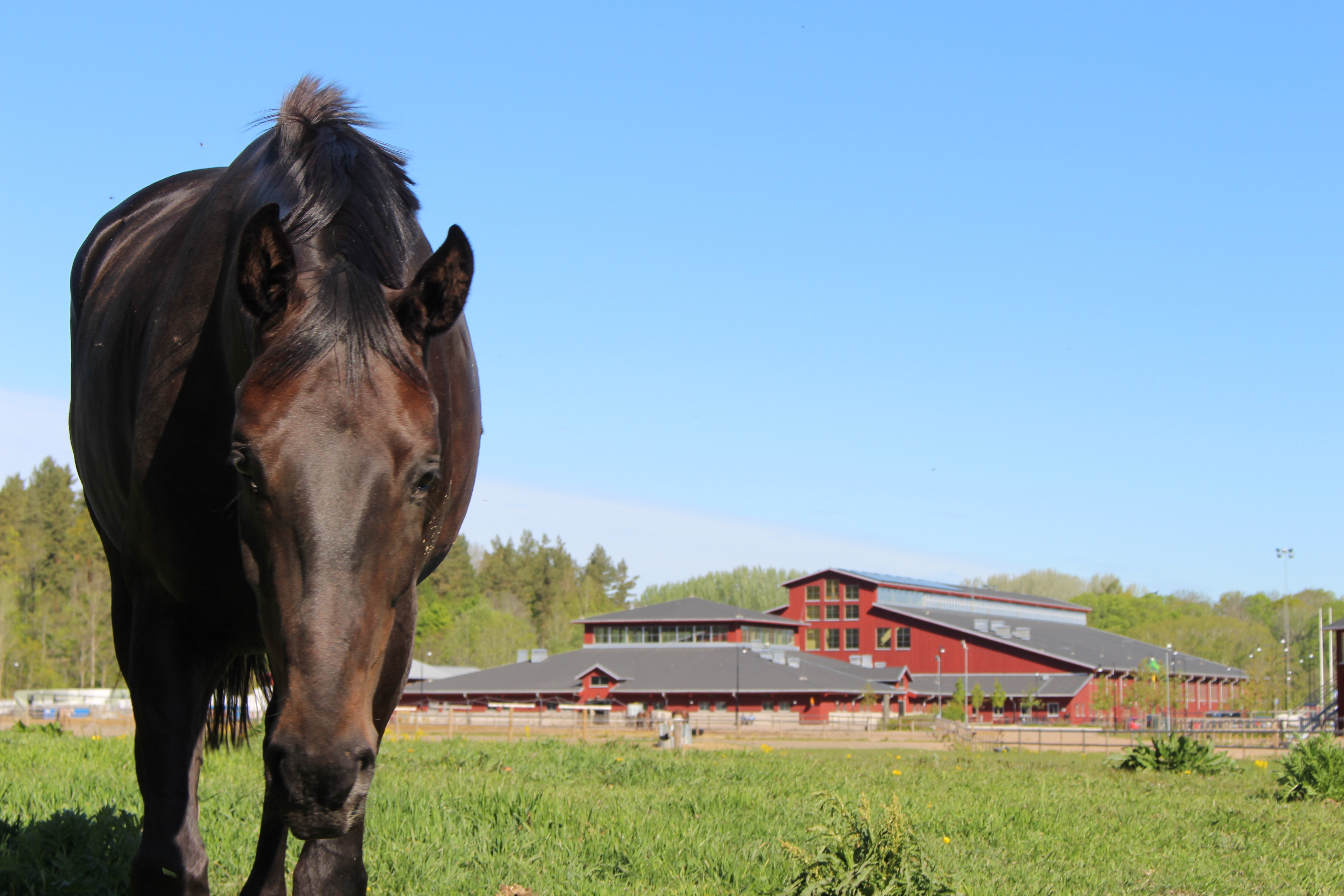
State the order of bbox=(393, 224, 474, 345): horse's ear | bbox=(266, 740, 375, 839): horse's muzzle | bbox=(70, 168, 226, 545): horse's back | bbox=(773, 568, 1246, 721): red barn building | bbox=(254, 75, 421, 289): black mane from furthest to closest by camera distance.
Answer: bbox=(773, 568, 1246, 721): red barn building, bbox=(70, 168, 226, 545): horse's back, bbox=(254, 75, 421, 289): black mane, bbox=(393, 224, 474, 345): horse's ear, bbox=(266, 740, 375, 839): horse's muzzle

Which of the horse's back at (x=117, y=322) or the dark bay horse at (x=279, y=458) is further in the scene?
the horse's back at (x=117, y=322)

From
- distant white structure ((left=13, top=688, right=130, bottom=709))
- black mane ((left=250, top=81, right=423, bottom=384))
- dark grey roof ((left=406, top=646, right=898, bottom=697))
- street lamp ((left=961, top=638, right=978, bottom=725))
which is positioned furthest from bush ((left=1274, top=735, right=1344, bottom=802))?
distant white structure ((left=13, top=688, right=130, bottom=709))

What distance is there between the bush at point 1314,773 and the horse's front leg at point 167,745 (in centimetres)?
1218

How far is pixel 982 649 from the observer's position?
79062 mm

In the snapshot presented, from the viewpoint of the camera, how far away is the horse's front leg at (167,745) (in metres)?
3.16

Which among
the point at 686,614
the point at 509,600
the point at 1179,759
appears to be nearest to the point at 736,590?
the point at 509,600

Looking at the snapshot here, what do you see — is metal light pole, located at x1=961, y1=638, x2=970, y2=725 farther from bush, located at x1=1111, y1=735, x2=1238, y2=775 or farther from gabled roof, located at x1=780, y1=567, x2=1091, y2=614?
bush, located at x1=1111, y1=735, x2=1238, y2=775

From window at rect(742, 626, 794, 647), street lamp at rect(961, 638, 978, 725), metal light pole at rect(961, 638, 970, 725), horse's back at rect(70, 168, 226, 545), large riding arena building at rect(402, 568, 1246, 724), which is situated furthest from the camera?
window at rect(742, 626, 794, 647)

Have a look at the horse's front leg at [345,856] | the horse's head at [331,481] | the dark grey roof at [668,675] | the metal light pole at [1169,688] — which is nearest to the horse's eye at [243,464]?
the horse's head at [331,481]

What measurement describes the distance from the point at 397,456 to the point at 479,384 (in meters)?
1.87

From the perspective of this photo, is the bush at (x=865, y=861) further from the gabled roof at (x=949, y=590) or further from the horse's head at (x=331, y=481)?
the gabled roof at (x=949, y=590)

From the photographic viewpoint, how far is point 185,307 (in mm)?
3342

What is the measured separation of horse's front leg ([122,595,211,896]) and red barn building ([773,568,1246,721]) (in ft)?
228

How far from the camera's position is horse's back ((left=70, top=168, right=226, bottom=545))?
142 inches
